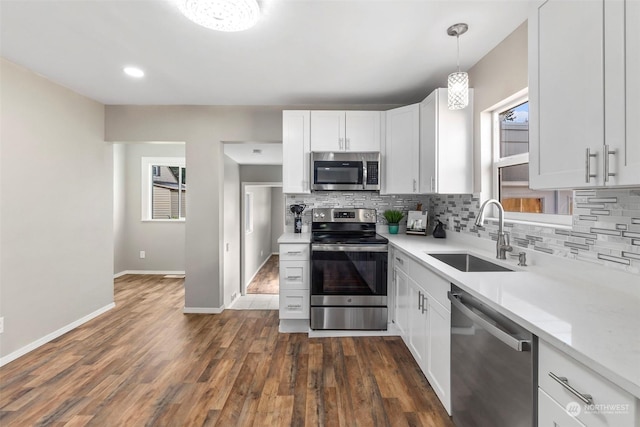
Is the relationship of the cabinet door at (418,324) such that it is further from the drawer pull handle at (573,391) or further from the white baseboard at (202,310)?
the white baseboard at (202,310)

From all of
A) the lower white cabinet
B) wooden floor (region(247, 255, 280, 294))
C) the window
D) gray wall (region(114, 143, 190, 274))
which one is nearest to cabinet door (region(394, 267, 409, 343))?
the lower white cabinet

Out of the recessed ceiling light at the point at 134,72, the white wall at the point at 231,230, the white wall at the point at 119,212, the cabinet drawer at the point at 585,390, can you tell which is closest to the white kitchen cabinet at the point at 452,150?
the cabinet drawer at the point at 585,390

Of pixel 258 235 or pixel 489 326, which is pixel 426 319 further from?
pixel 258 235

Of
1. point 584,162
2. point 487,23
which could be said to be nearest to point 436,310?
point 584,162

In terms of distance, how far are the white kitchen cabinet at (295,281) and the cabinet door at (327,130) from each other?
3.53ft

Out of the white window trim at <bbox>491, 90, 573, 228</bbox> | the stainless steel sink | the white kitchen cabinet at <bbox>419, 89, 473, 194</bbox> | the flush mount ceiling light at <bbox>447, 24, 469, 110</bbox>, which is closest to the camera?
the white window trim at <bbox>491, 90, 573, 228</bbox>

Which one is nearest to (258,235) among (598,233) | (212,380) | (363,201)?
(363,201)

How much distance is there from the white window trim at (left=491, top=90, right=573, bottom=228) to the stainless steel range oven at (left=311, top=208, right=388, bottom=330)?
40.4 inches

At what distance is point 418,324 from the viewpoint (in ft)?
6.88

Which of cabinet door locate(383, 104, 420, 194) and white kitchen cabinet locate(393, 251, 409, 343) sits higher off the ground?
cabinet door locate(383, 104, 420, 194)

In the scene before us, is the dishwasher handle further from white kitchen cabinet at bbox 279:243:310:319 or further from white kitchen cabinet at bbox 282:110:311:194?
white kitchen cabinet at bbox 282:110:311:194

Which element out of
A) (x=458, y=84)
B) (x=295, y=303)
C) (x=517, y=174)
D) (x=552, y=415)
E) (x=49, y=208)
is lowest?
(x=295, y=303)

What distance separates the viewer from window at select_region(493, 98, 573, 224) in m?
1.83

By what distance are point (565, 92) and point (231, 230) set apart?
13.0 feet
